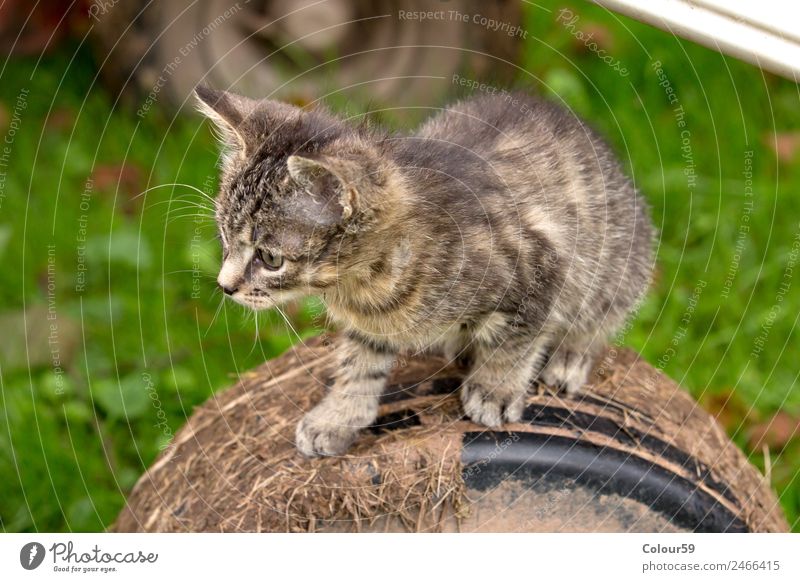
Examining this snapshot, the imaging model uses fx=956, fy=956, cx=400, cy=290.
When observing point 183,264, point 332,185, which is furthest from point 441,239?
point 183,264

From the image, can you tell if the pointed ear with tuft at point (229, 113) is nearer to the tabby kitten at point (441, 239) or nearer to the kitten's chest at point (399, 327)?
the tabby kitten at point (441, 239)

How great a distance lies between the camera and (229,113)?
2221mm

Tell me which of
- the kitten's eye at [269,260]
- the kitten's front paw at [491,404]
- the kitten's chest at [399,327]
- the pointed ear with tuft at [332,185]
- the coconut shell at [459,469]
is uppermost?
the pointed ear with tuft at [332,185]

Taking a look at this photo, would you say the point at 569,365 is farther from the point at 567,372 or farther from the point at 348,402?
the point at 348,402

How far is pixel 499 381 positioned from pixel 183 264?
1.95 metres

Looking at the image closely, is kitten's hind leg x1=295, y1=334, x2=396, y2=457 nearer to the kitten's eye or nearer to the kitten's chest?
the kitten's chest

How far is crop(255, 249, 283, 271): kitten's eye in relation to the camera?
2.16 metres

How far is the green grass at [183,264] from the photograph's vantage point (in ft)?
11.1

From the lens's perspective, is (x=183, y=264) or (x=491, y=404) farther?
(x=183, y=264)

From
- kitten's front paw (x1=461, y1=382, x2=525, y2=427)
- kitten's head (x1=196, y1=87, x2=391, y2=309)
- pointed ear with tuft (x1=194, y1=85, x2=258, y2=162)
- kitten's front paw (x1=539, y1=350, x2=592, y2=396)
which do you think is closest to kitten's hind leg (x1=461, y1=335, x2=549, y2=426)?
kitten's front paw (x1=461, y1=382, x2=525, y2=427)

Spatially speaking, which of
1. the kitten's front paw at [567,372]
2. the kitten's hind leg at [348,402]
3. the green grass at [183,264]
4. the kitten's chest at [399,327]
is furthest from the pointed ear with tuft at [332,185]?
the green grass at [183,264]

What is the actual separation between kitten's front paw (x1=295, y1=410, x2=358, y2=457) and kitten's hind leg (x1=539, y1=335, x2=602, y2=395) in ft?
1.84
